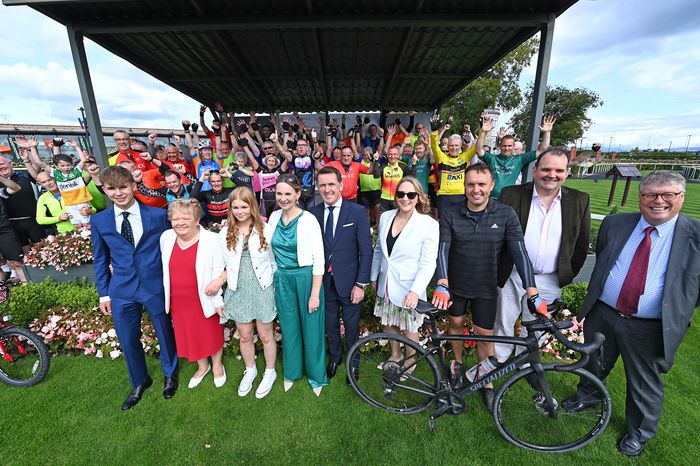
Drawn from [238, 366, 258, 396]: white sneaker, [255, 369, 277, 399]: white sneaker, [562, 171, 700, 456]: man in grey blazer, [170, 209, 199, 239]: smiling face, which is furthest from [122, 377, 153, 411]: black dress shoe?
[562, 171, 700, 456]: man in grey blazer

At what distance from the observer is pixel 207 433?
2.79 metres

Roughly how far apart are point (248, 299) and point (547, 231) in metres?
3.11

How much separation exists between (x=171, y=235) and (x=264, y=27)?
3834mm

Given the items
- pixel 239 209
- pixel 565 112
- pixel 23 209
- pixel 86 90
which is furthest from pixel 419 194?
pixel 565 112

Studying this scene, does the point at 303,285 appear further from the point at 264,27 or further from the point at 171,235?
the point at 264,27

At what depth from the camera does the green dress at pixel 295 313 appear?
9.31ft

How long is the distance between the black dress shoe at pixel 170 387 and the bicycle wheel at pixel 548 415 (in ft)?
11.4

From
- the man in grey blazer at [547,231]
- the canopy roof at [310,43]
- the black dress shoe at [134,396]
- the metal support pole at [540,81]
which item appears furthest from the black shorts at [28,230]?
the metal support pole at [540,81]

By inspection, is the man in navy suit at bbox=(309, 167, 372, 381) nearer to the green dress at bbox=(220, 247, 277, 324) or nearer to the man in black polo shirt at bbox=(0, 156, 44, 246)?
the green dress at bbox=(220, 247, 277, 324)

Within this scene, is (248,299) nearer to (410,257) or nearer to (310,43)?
(410,257)

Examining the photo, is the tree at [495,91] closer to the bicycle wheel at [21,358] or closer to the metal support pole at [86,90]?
the metal support pole at [86,90]

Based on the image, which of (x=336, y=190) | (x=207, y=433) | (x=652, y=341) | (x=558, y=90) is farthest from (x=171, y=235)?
(x=558, y=90)

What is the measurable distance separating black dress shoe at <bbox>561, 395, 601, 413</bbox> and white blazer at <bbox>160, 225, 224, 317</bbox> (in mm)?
3793

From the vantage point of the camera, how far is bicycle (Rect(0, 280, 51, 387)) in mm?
3307
